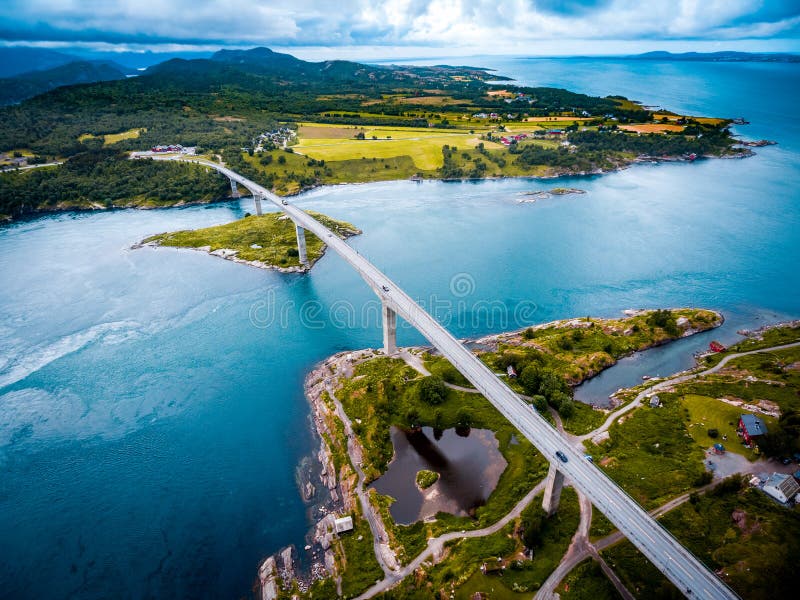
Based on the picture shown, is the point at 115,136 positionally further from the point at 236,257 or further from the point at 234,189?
the point at 236,257

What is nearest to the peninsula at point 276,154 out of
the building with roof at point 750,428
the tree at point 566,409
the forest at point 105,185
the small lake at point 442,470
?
the forest at point 105,185

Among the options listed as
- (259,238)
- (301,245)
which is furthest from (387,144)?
(301,245)

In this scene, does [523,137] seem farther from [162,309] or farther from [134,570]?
[134,570]

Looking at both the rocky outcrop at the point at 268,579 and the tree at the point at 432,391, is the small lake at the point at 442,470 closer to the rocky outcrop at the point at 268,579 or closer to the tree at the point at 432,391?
the tree at the point at 432,391

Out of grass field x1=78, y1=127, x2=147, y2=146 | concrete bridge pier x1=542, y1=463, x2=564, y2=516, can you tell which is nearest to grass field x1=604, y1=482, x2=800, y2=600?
concrete bridge pier x1=542, y1=463, x2=564, y2=516

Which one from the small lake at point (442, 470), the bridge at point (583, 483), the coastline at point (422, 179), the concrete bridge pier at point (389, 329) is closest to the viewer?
the bridge at point (583, 483)

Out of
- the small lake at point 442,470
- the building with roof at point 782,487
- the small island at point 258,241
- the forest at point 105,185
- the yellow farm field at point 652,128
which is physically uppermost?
the yellow farm field at point 652,128
